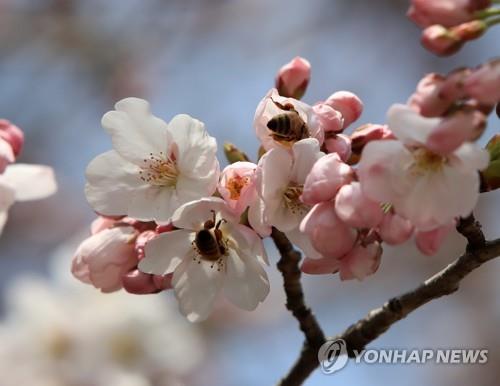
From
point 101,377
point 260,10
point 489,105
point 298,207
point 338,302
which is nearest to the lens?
point 489,105

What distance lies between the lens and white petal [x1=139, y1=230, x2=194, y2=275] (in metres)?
1.21

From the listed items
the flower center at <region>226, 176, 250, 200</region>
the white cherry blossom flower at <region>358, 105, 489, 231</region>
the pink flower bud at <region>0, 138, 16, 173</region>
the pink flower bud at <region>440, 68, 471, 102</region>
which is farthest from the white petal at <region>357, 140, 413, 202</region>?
the pink flower bud at <region>0, 138, 16, 173</region>

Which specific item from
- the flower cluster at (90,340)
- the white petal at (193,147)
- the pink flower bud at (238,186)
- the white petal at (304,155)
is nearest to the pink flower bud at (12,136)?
the white petal at (193,147)

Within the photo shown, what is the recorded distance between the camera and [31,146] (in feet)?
12.9

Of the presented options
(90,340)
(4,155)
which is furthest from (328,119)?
(90,340)

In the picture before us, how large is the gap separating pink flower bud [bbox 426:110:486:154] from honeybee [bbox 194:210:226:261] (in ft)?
1.19

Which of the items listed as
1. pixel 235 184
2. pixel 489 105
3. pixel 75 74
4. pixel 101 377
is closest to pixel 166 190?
pixel 235 184

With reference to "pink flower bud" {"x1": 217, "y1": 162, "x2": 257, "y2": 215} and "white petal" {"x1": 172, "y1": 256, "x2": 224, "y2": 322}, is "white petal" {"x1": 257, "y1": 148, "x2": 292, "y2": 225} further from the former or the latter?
"white petal" {"x1": 172, "y1": 256, "x2": 224, "y2": 322}

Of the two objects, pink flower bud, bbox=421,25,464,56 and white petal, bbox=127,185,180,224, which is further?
white petal, bbox=127,185,180,224

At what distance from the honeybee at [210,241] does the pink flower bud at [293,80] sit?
0.94ft

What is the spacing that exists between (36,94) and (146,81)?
0.68 m

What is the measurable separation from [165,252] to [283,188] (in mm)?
199

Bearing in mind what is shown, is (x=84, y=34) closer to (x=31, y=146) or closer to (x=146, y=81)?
(x=146, y=81)

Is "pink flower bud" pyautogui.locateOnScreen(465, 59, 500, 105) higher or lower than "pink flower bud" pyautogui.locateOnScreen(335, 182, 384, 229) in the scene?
higher
